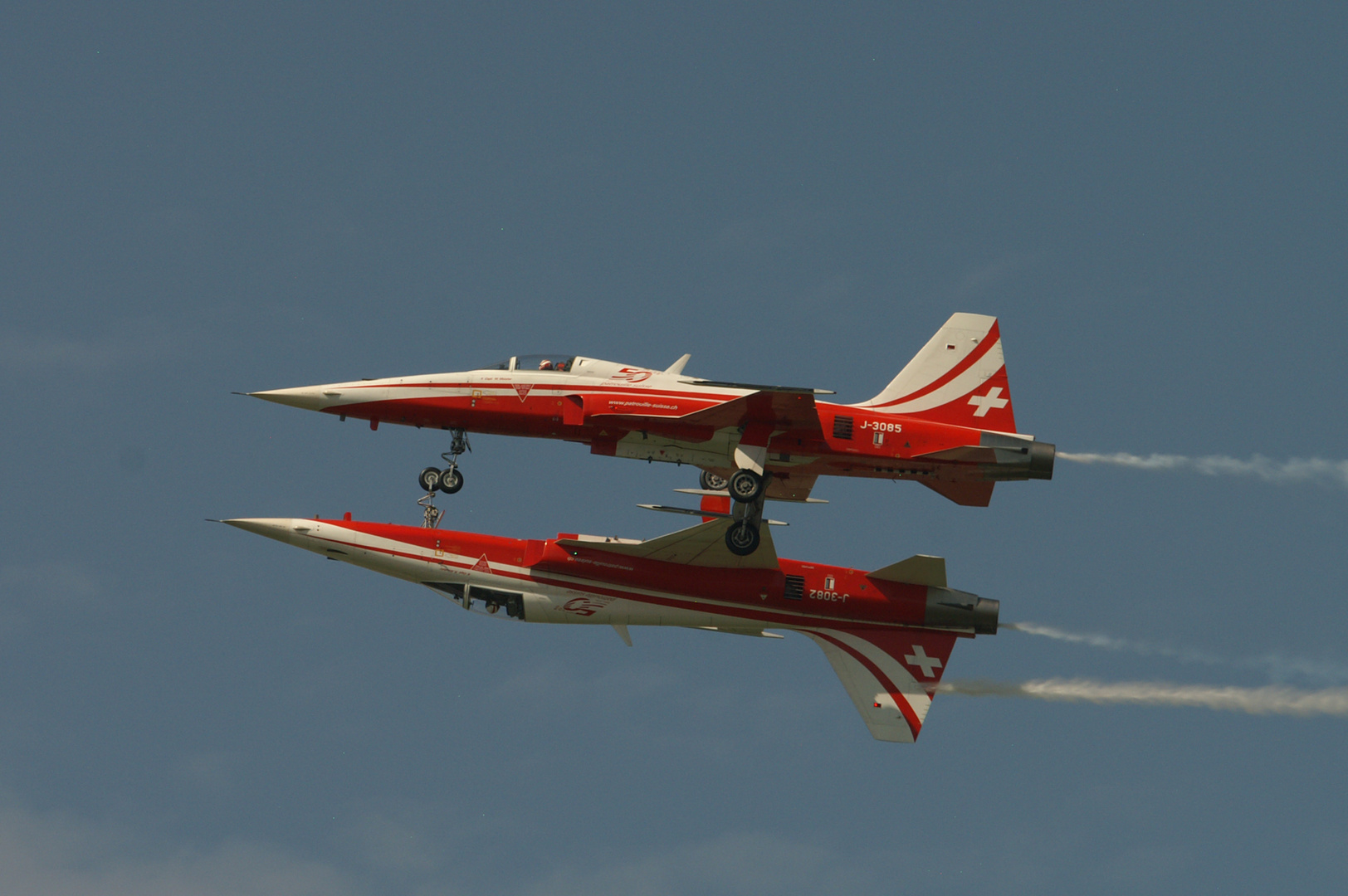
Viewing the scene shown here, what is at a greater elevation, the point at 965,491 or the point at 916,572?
the point at 965,491

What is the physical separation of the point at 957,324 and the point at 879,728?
29.7 ft

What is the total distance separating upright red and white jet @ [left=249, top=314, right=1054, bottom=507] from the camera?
107 feet

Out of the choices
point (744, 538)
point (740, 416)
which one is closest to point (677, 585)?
point (744, 538)

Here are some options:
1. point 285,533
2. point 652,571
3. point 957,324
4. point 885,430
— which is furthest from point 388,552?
point 957,324

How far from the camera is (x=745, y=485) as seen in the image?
32688 millimetres

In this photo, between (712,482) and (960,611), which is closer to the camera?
(960,611)

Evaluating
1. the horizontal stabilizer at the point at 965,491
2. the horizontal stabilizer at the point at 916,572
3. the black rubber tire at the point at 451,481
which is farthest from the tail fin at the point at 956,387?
the black rubber tire at the point at 451,481

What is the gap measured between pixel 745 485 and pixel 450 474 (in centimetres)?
667

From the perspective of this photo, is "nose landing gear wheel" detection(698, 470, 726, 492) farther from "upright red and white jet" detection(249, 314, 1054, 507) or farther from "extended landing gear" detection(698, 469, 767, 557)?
"extended landing gear" detection(698, 469, 767, 557)

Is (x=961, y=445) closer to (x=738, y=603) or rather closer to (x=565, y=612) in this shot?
(x=738, y=603)

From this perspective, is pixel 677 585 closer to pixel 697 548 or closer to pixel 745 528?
pixel 697 548

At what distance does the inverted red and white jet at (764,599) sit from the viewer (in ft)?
114

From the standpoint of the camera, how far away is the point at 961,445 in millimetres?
32656

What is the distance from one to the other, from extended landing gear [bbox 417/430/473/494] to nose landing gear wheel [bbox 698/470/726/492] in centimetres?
606
